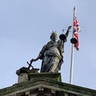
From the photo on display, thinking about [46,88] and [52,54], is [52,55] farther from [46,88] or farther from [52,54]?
[46,88]

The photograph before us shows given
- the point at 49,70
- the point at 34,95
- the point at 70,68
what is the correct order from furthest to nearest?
the point at 70,68, the point at 49,70, the point at 34,95

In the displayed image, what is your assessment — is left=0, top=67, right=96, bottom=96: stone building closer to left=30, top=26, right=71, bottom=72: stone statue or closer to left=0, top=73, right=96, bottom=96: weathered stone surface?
left=0, top=73, right=96, bottom=96: weathered stone surface

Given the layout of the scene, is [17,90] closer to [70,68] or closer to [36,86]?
[36,86]

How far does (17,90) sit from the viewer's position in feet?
126

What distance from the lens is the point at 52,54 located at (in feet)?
137

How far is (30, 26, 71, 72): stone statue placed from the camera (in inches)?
1624

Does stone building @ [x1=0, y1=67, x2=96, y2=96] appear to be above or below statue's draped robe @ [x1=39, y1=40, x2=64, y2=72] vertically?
below

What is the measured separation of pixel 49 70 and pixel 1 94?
3582 mm

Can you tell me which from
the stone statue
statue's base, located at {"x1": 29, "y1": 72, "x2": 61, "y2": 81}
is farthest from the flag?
statue's base, located at {"x1": 29, "y1": 72, "x2": 61, "y2": 81}

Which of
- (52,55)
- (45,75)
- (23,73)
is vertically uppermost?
(52,55)

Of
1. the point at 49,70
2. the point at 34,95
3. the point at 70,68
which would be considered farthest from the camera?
the point at 70,68

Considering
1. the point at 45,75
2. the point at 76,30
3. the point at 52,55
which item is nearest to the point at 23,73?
the point at 52,55

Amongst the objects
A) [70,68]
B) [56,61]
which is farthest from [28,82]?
[70,68]

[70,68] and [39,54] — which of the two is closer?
[39,54]
